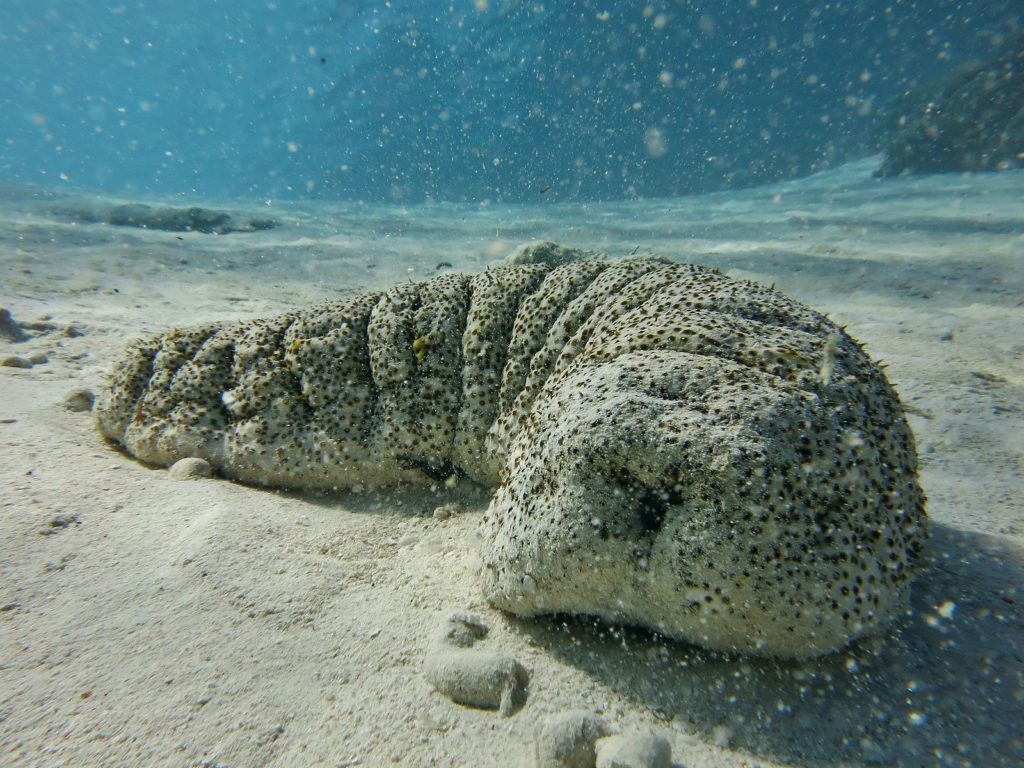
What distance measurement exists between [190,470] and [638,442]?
3034 millimetres

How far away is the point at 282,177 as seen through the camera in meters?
65.6

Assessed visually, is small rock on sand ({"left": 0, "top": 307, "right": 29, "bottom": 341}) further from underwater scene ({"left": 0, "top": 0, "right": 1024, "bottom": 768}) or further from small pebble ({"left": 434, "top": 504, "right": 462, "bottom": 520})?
small pebble ({"left": 434, "top": 504, "right": 462, "bottom": 520})

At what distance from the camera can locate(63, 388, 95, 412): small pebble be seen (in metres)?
4.32

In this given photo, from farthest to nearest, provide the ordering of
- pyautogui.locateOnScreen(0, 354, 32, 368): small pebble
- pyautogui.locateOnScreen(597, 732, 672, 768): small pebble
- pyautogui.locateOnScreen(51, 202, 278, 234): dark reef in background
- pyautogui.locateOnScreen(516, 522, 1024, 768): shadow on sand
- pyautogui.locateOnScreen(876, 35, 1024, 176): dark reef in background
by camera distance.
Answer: pyautogui.locateOnScreen(876, 35, 1024, 176): dark reef in background, pyautogui.locateOnScreen(51, 202, 278, 234): dark reef in background, pyautogui.locateOnScreen(0, 354, 32, 368): small pebble, pyautogui.locateOnScreen(516, 522, 1024, 768): shadow on sand, pyautogui.locateOnScreen(597, 732, 672, 768): small pebble

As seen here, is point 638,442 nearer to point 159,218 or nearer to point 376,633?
point 376,633

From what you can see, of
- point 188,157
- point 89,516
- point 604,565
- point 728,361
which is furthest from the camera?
point 188,157

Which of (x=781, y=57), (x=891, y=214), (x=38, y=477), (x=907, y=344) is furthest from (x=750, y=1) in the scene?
(x=38, y=477)

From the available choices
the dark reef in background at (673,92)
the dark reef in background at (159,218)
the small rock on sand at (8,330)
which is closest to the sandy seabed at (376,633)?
the small rock on sand at (8,330)

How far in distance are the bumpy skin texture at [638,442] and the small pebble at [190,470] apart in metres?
0.08

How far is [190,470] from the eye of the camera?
3.48 meters

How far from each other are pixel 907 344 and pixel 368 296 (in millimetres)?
4822

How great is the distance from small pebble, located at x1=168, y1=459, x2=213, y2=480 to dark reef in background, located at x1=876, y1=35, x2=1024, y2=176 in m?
18.4

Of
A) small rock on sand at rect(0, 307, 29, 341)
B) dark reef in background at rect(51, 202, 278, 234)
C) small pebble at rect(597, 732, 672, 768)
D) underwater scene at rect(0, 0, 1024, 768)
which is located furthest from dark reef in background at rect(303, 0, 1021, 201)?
small pebble at rect(597, 732, 672, 768)

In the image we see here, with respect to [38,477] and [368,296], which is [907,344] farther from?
[38,477]
